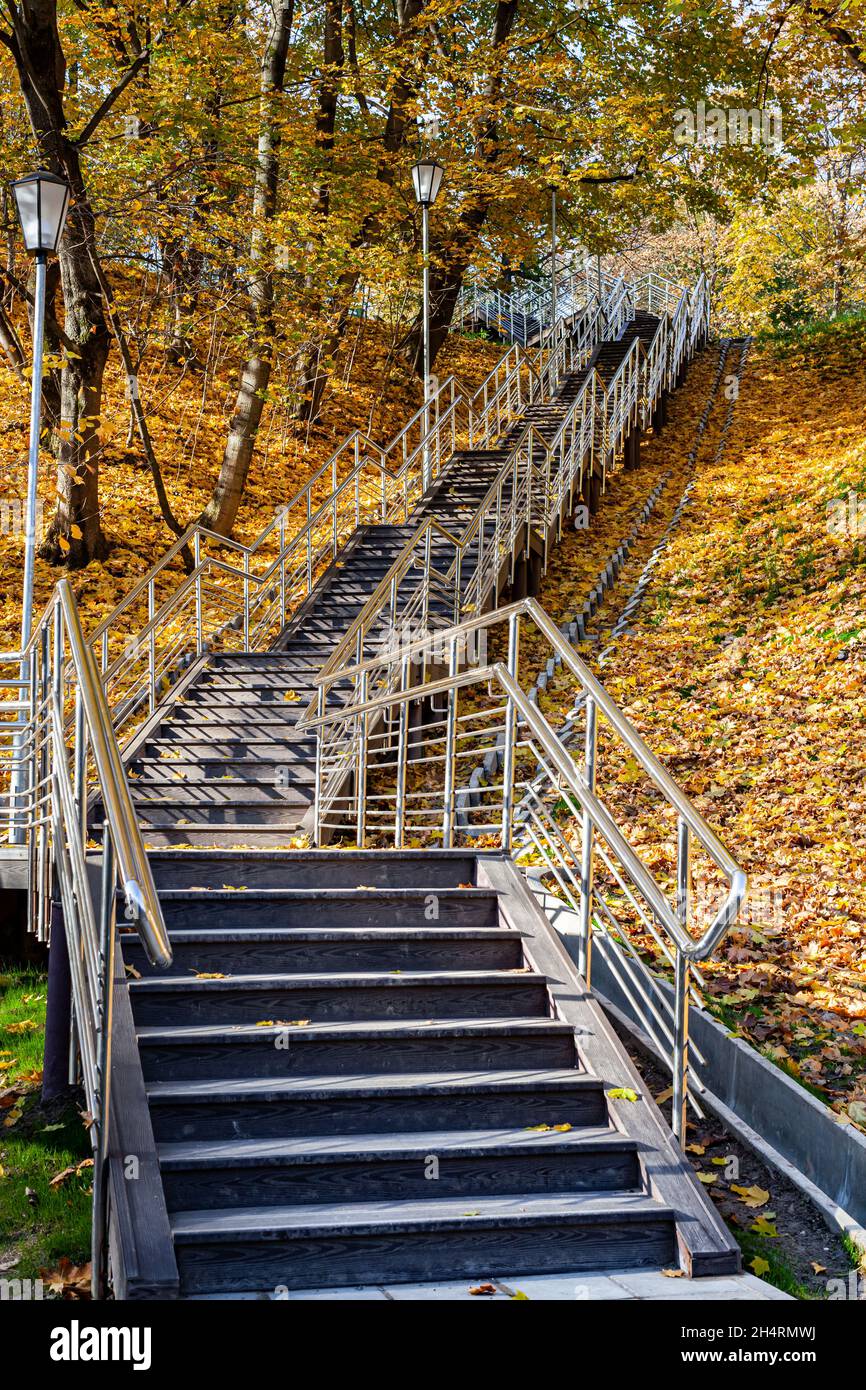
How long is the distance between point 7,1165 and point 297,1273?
181cm

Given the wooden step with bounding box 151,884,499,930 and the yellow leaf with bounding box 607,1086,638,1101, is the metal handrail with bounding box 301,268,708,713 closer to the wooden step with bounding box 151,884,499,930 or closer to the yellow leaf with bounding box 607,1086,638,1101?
the wooden step with bounding box 151,884,499,930

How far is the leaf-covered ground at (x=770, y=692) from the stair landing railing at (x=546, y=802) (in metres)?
0.23

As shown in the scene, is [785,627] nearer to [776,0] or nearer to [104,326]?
[104,326]

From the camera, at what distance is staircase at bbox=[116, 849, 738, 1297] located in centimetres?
386

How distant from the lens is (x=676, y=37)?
72.8ft

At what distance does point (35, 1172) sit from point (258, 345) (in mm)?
12909

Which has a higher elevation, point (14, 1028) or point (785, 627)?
point (785, 627)

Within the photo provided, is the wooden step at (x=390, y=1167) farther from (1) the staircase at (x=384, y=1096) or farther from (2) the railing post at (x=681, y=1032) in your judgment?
(2) the railing post at (x=681, y=1032)

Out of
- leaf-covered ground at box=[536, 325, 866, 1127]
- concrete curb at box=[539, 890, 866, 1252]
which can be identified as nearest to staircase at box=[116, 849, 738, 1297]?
concrete curb at box=[539, 890, 866, 1252]

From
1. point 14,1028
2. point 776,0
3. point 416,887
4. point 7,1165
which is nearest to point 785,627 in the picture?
point 416,887

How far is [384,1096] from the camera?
445 centimetres

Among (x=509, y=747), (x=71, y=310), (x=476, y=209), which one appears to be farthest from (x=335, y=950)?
(x=476, y=209)

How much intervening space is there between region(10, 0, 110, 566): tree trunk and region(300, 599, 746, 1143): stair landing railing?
5077 mm

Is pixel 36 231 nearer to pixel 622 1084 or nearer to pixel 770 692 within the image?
pixel 770 692
